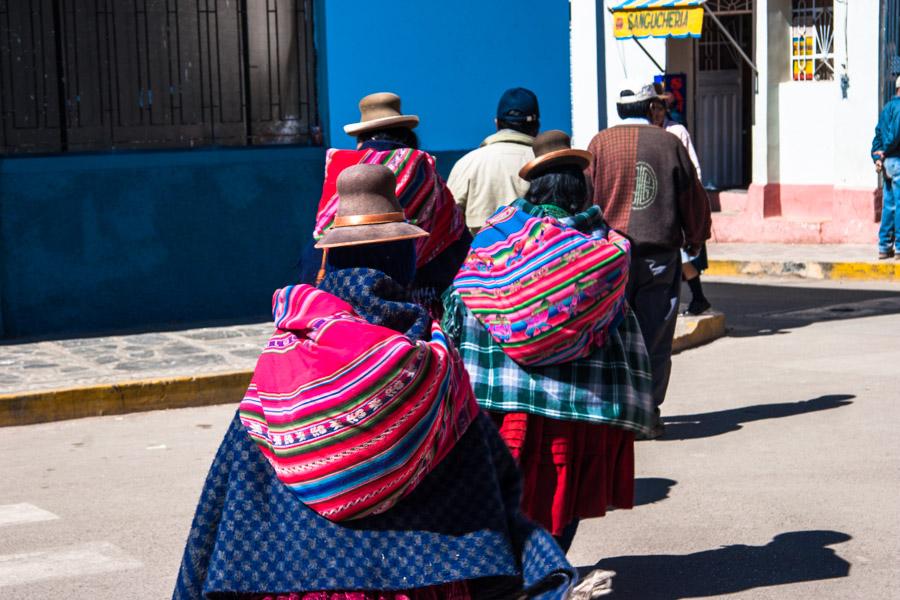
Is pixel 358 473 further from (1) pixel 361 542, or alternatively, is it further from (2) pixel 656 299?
(2) pixel 656 299

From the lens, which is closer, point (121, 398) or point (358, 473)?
point (358, 473)

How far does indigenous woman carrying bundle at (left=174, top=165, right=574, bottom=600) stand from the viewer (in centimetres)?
309

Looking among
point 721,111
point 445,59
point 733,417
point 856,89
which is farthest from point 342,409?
point 721,111

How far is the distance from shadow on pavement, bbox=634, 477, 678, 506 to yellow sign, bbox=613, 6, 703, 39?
1164cm

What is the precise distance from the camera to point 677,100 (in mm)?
19500

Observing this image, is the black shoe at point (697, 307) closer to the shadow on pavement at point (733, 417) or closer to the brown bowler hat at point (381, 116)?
the shadow on pavement at point (733, 417)

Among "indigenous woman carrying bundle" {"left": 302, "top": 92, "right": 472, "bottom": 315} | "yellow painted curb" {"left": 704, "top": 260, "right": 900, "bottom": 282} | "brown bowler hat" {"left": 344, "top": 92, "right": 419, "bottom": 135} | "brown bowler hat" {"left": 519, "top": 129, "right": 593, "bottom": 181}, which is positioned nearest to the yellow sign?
"yellow painted curb" {"left": 704, "top": 260, "right": 900, "bottom": 282}

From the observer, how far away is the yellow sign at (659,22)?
17.9 meters

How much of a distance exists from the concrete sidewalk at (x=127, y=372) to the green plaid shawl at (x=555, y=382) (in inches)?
Result: 181

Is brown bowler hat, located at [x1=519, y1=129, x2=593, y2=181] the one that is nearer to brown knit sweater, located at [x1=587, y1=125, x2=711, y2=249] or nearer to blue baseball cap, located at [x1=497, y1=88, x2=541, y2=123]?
blue baseball cap, located at [x1=497, y1=88, x2=541, y2=123]

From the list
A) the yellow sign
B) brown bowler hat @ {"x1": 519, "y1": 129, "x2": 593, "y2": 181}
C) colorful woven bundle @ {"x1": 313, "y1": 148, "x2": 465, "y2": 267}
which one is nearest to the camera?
brown bowler hat @ {"x1": 519, "y1": 129, "x2": 593, "y2": 181}

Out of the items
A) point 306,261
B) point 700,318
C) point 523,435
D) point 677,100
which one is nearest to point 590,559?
point 523,435

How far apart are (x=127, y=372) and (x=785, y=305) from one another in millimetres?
6495

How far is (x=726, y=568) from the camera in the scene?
564 cm
